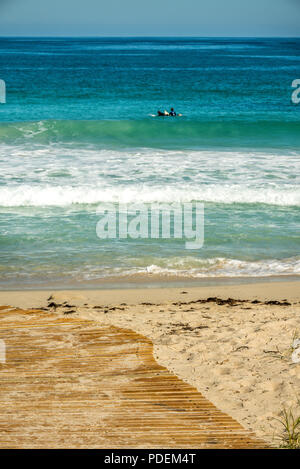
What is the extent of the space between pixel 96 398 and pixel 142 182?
31.9 ft

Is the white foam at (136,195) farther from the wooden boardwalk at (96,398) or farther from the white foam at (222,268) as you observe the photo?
the wooden boardwalk at (96,398)

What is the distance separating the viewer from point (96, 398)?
15.7 ft

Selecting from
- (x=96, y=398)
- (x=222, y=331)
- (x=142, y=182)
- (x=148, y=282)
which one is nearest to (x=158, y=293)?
(x=148, y=282)

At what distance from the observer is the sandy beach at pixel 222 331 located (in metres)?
4.93

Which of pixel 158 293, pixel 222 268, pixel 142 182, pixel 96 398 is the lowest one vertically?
pixel 96 398

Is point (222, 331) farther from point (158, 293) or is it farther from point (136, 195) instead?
point (136, 195)

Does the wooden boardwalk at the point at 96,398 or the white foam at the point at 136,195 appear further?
the white foam at the point at 136,195

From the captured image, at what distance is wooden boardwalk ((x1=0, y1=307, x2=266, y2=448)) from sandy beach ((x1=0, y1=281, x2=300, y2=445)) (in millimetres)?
241

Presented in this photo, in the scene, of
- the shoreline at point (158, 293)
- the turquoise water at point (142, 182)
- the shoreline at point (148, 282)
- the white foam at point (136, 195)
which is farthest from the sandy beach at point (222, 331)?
the white foam at point (136, 195)

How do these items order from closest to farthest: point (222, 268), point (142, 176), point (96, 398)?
1. point (96, 398)
2. point (222, 268)
3. point (142, 176)

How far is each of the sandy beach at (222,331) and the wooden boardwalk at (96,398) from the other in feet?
0.79

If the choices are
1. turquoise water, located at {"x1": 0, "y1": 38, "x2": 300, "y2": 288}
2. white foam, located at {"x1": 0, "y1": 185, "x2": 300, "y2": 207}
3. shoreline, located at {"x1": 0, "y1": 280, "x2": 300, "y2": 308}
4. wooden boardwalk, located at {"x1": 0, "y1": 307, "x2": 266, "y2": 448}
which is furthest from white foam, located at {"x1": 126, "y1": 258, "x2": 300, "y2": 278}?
white foam, located at {"x1": 0, "y1": 185, "x2": 300, "y2": 207}

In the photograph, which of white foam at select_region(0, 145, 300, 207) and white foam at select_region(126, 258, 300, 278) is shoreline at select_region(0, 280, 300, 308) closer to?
white foam at select_region(126, 258, 300, 278)
